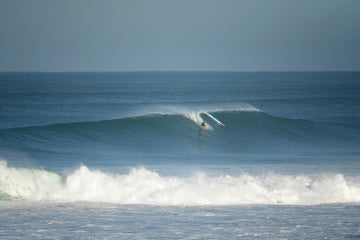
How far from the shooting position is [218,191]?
12570 mm

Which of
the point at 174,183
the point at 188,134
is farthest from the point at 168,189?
the point at 188,134

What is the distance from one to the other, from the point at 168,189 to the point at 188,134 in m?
11.2

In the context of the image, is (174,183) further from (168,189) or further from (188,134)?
(188,134)

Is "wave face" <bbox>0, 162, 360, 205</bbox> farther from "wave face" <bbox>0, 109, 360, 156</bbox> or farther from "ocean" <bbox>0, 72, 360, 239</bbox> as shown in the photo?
"wave face" <bbox>0, 109, 360, 156</bbox>

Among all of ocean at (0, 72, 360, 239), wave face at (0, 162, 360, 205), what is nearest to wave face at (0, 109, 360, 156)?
ocean at (0, 72, 360, 239)

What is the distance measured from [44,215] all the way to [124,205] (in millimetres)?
2009

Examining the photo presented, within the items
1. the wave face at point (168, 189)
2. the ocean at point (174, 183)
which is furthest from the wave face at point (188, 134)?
the wave face at point (168, 189)

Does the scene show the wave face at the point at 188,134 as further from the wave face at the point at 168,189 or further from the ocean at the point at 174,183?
the wave face at the point at 168,189

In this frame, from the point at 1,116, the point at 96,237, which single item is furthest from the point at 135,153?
the point at 1,116

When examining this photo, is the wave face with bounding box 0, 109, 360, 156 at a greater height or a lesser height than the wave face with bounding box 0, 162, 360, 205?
greater

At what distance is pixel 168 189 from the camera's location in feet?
41.6

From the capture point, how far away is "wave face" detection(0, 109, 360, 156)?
21328 millimetres

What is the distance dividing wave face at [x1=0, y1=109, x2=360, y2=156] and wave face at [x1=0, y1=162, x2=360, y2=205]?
6.83 m

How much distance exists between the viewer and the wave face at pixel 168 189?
39.8 feet
